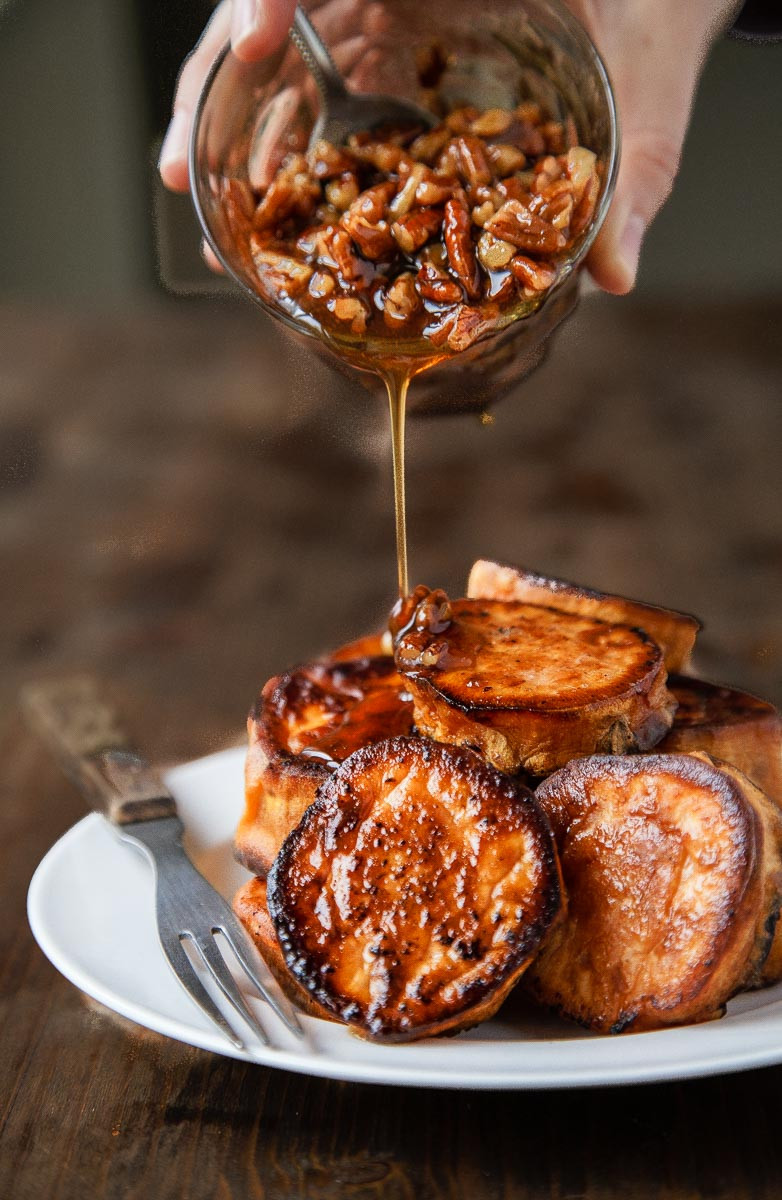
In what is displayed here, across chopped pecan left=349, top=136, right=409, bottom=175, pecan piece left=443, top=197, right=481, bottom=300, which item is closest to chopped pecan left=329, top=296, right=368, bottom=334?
pecan piece left=443, top=197, right=481, bottom=300

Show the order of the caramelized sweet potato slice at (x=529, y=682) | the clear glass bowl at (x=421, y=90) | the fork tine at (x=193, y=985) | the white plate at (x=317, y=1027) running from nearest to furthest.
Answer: the white plate at (x=317, y=1027), the fork tine at (x=193, y=985), the caramelized sweet potato slice at (x=529, y=682), the clear glass bowl at (x=421, y=90)

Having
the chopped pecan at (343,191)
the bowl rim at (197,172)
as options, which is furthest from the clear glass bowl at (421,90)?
the chopped pecan at (343,191)

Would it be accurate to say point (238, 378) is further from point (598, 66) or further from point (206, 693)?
point (598, 66)

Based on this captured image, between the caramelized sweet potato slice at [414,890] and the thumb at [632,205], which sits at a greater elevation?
the thumb at [632,205]

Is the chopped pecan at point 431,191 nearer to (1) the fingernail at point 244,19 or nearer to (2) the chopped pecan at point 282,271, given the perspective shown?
(2) the chopped pecan at point 282,271

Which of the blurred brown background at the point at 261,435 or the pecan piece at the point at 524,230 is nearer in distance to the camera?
the pecan piece at the point at 524,230

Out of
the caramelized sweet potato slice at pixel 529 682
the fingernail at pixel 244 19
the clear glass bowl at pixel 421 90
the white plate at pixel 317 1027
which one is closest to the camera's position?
the white plate at pixel 317 1027

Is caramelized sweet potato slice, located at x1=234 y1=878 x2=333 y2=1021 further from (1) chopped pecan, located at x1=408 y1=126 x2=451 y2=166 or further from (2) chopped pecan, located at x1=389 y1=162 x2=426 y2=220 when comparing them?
(1) chopped pecan, located at x1=408 y1=126 x2=451 y2=166
